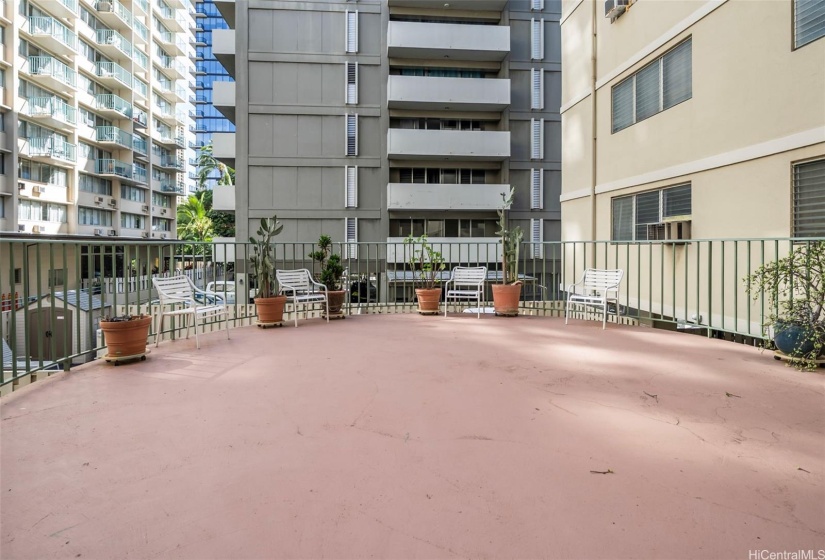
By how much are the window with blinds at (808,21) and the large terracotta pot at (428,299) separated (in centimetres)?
576

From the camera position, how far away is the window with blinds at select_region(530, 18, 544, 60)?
72.6 ft

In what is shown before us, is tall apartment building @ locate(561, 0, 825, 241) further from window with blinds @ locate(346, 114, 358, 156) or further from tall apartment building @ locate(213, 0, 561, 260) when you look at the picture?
window with blinds @ locate(346, 114, 358, 156)

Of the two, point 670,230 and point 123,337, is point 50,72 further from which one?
point 670,230

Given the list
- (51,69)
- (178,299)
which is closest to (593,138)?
(178,299)

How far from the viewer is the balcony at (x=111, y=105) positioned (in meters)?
31.3

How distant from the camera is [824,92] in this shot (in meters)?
4.80

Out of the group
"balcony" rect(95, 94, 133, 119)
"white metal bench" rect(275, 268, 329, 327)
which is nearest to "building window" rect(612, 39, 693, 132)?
"white metal bench" rect(275, 268, 329, 327)

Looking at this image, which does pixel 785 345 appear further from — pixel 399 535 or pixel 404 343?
pixel 399 535

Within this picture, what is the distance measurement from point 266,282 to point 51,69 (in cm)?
2928

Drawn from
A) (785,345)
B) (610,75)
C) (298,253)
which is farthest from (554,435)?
(298,253)

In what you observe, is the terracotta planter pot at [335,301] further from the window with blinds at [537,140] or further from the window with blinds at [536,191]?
the window with blinds at [537,140]

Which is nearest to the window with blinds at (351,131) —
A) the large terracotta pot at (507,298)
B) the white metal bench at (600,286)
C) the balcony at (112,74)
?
the large terracotta pot at (507,298)

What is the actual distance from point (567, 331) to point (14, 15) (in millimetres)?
32111

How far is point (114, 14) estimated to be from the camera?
104 ft
